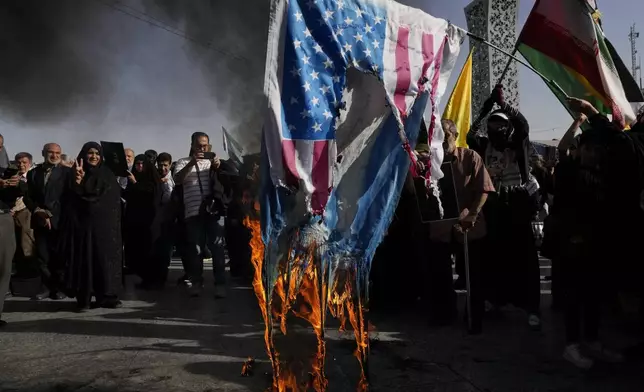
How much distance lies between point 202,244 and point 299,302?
4191mm

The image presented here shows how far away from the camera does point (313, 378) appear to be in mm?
3219

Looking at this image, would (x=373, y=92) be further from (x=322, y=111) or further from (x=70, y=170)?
(x=70, y=170)

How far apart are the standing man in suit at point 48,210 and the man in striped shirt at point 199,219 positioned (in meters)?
1.35

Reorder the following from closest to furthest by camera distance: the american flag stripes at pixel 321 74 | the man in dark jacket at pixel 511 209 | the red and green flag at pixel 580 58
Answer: the american flag stripes at pixel 321 74 < the red and green flag at pixel 580 58 < the man in dark jacket at pixel 511 209

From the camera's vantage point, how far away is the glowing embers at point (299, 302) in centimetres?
275

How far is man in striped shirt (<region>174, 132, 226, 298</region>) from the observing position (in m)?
6.80

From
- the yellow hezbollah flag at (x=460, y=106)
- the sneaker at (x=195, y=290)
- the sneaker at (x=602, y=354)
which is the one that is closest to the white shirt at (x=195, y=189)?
the sneaker at (x=195, y=290)

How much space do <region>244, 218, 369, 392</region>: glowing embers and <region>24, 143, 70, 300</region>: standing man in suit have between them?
446cm

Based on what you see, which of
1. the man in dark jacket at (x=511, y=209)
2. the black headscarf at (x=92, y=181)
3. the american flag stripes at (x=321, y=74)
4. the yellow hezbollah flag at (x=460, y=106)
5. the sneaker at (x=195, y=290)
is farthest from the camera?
the yellow hezbollah flag at (x=460, y=106)

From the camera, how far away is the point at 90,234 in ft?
20.7

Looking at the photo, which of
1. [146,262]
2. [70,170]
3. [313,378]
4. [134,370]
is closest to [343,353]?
[313,378]

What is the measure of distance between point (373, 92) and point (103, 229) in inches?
174

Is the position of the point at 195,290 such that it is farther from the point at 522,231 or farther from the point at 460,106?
the point at 460,106

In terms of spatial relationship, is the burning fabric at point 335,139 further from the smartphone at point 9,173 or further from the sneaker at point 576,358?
the smartphone at point 9,173
